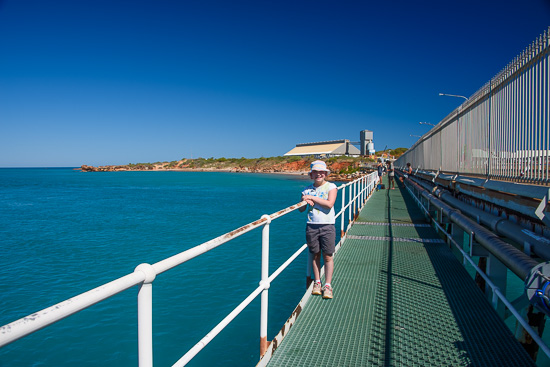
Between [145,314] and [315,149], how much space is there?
5303 inches

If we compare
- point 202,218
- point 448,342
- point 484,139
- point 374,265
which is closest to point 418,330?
point 448,342

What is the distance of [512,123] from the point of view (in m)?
5.23

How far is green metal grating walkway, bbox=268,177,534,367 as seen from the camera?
322 centimetres

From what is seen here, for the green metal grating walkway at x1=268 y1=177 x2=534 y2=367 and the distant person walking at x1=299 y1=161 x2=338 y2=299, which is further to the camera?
the distant person walking at x1=299 y1=161 x2=338 y2=299

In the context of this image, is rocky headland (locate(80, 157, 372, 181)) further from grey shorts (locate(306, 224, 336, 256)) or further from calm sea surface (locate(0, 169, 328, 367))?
grey shorts (locate(306, 224, 336, 256))

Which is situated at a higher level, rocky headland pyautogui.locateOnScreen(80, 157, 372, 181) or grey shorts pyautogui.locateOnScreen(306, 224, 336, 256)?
rocky headland pyautogui.locateOnScreen(80, 157, 372, 181)

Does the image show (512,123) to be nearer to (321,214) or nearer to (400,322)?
(321,214)

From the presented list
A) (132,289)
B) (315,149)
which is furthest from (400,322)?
(315,149)

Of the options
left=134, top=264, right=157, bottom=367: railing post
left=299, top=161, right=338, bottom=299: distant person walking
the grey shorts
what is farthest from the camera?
the grey shorts

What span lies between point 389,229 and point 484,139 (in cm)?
354

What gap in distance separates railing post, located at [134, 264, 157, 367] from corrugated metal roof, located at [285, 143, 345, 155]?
12097cm

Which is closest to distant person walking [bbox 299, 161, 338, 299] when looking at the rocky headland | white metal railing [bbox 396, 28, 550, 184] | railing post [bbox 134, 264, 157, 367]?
white metal railing [bbox 396, 28, 550, 184]

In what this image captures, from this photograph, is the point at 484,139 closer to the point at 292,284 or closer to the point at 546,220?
the point at 546,220

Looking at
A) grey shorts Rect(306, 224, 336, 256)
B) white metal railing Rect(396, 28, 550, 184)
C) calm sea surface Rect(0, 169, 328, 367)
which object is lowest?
calm sea surface Rect(0, 169, 328, 367)
